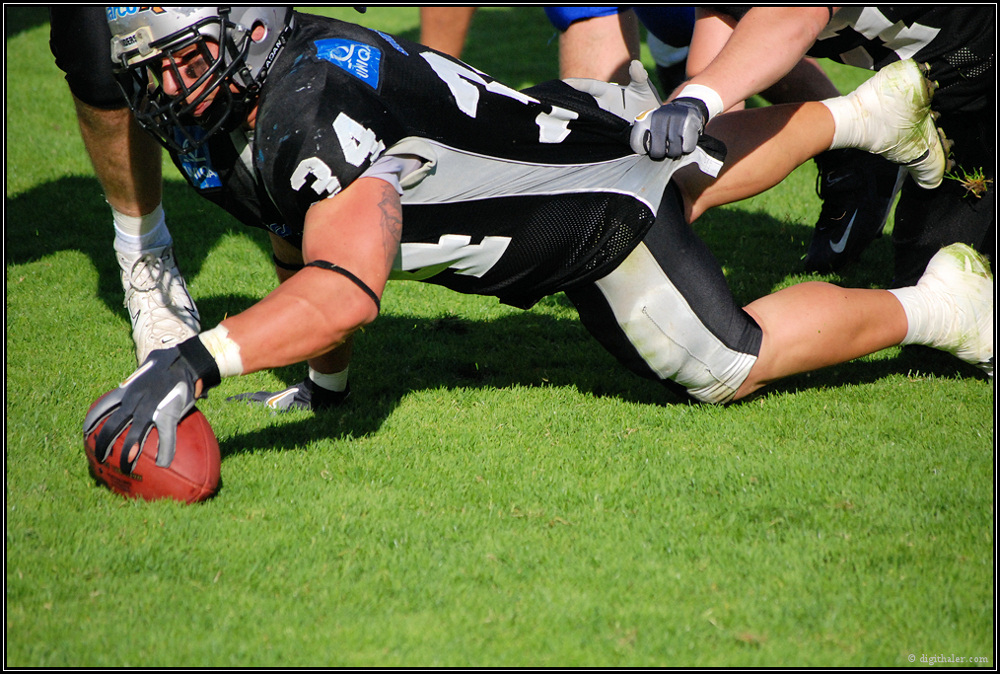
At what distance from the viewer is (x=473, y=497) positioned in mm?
2598

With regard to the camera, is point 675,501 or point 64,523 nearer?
point 64,523

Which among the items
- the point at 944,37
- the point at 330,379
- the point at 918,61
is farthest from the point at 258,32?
the point at 944,37

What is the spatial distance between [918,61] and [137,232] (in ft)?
10.2

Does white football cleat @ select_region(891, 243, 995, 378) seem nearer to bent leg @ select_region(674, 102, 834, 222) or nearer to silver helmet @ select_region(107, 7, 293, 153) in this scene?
bent leg @ select_region(674, 102, 834, 222)

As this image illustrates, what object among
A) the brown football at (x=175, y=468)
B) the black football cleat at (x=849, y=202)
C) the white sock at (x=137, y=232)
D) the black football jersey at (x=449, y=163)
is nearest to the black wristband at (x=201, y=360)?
the brown football at (x=175, y=468)

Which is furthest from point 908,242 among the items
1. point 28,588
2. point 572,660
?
point 28,588

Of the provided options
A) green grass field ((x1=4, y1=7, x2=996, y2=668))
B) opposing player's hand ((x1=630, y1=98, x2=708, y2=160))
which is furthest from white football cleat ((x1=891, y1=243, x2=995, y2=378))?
opposing player's hand ((x1=630, y1=98, x2=708, y2=160))

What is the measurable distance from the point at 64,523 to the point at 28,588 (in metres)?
0.27

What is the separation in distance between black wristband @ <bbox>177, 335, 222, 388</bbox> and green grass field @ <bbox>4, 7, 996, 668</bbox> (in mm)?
412

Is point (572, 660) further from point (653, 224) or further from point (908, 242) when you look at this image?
point (908, 242)

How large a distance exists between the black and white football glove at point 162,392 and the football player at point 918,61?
1.46m

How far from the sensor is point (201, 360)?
2.24 m

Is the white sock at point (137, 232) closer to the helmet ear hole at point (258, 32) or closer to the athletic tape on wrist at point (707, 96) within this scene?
the helmet ear hole at point (258, 32)

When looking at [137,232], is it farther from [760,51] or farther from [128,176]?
[760,51]
